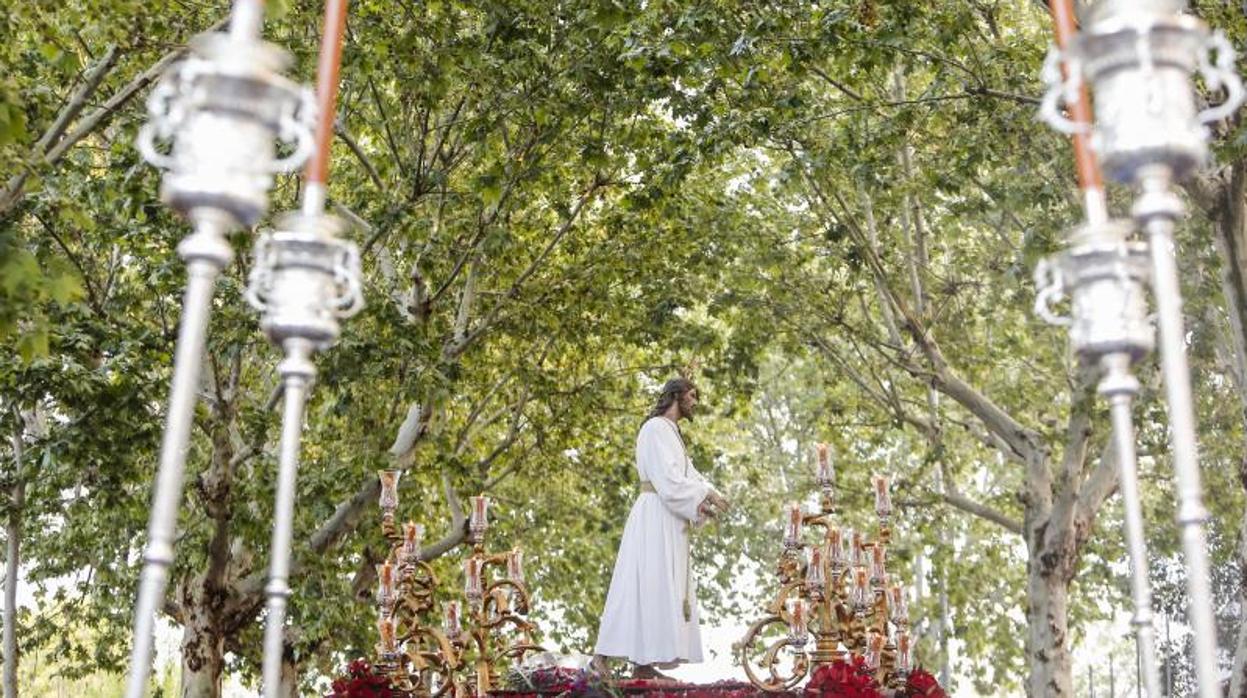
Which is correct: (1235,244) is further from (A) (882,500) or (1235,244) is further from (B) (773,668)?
(B) (773,668)

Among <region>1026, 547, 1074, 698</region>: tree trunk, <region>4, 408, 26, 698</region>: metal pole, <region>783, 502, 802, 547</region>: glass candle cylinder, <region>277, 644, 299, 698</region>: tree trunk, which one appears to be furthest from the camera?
<region>277, 644, 299, 698</region>: tree trunk

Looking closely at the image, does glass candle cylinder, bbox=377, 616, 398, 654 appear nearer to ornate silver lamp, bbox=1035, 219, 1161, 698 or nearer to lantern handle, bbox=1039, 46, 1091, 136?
ornate silver lamp, bbox=1035, 219, 1161, 698

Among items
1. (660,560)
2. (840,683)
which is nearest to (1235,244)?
(660,560)

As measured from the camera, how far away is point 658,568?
9.93 metres

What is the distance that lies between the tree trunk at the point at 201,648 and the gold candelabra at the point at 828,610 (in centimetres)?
720

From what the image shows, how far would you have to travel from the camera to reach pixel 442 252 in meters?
15.3

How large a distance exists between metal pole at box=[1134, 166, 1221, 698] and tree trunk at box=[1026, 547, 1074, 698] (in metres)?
13.1

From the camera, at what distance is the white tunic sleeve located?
1002cm

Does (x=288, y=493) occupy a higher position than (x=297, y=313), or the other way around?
(x=297, y=313)

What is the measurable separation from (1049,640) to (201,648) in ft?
30.0

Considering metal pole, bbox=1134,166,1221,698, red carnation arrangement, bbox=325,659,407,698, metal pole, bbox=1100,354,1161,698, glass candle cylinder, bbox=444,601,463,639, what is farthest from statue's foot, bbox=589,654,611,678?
metal pole, bbox=1134,166,1221,698

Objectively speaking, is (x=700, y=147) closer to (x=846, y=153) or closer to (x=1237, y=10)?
(x=846, y=153)

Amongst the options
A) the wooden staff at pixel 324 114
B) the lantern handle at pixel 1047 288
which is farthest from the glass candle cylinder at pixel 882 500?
the wooden staff at pixel 324 114

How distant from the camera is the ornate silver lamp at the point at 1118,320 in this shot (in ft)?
12.2
